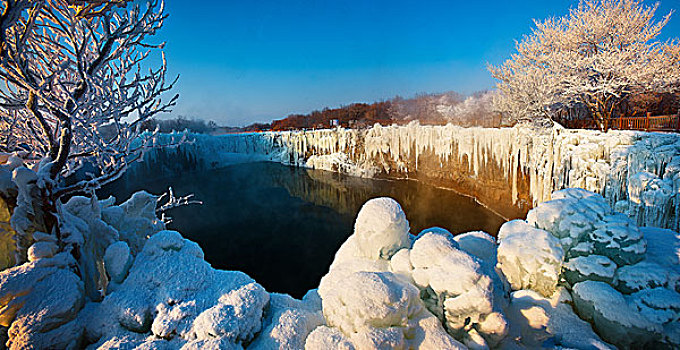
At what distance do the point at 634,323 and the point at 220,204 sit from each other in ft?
60.4

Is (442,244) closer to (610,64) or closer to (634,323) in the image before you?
(634,323)

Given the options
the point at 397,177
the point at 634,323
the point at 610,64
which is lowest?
the point at 397,177

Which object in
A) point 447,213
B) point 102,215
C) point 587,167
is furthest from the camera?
point 447,213

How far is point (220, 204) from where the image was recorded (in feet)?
→ 57.2

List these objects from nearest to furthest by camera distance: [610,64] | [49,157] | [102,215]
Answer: [49,157] < [102,215] < [610,64]

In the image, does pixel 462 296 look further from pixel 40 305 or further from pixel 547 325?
pixel 40 305

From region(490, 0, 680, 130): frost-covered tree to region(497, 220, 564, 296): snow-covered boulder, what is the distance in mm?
8375

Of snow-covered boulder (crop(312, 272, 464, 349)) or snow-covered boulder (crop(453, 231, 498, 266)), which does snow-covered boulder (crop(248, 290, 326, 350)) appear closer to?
snow-covered boulder (crop(312, 272, 464, 349))

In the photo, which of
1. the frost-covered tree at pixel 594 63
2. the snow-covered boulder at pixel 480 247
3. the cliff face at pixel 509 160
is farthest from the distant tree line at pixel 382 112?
the snow-covered boulder at pixel 480 247

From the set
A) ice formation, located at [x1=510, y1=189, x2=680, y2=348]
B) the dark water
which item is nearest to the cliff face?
the dark water

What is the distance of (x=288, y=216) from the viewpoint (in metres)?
15.0

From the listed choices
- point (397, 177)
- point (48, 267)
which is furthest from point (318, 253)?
point (397, 177)

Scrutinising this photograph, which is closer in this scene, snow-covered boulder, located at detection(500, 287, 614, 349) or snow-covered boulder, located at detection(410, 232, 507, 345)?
snow-covered boulder, located at detection(410, 232, 507, 345)

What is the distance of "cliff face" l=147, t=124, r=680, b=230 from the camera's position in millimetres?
5344
